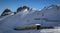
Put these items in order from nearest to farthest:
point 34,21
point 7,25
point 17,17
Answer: point 7,25, point 34,21, point 17,17

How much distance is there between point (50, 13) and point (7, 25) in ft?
12.4

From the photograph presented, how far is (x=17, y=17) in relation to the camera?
29.1 ft

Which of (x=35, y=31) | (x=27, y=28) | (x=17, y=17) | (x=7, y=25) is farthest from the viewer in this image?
(x=17, y=17)

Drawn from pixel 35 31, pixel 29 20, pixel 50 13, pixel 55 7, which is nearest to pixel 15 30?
pixel 35 31

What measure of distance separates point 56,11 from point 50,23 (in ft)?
5.21

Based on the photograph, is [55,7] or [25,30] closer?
[25,30]

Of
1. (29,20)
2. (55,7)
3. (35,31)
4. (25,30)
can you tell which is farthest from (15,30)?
(55,7)

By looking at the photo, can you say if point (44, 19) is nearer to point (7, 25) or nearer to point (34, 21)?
point (34, 21)

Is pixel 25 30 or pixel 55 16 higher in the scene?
pixel 55 16

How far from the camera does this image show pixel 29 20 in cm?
841

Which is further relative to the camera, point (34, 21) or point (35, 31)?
point (34, 21)

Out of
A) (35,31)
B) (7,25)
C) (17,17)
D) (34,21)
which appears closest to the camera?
(35,31)

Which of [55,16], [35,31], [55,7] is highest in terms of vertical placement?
[55,7]

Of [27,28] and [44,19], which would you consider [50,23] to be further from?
[27,28]
